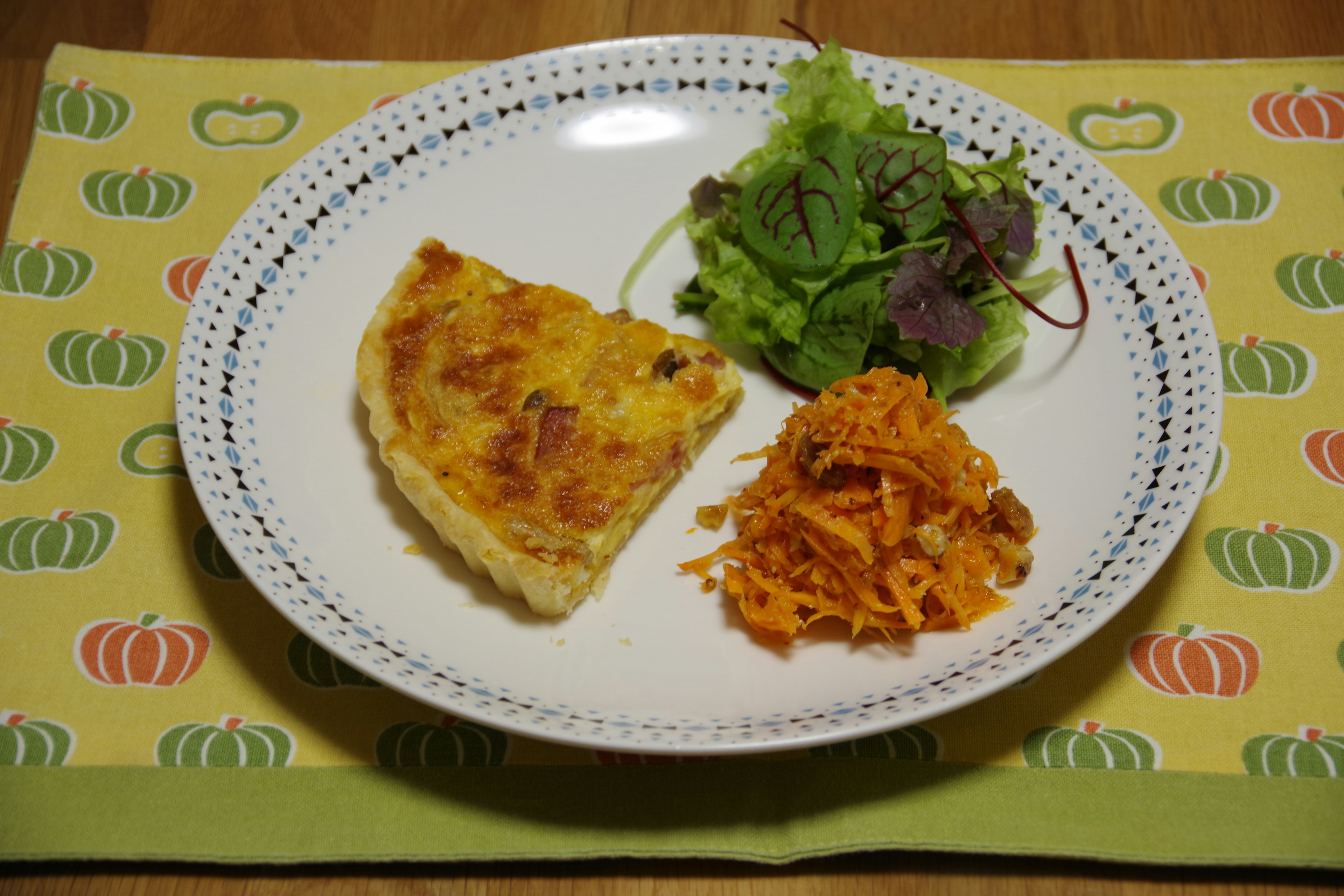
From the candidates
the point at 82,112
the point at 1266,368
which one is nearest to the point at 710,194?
the point at 1266,368

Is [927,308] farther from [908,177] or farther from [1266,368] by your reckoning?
[1266,368]

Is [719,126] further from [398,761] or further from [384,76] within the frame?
[398,761]

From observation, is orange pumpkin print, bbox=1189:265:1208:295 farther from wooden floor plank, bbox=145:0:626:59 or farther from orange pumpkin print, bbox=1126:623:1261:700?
wooden floor plank, bbox=145:0:626:59

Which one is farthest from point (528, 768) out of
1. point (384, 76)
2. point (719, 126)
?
point (384, 76)

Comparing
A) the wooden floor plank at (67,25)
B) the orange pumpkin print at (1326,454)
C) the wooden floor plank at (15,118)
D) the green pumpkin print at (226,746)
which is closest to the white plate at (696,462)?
the green pumpkin print at (226,746)

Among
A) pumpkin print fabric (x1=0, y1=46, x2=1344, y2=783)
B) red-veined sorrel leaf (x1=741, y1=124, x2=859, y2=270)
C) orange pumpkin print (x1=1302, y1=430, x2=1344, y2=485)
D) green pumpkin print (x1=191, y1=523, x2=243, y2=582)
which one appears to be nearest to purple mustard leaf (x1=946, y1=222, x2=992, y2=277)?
red-veined sorrel leaf (x1=741, y1=124, x2=859, y2=270)

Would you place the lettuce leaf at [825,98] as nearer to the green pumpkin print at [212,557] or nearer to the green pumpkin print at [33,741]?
Answer: the green pumpkin print at [212,557]
